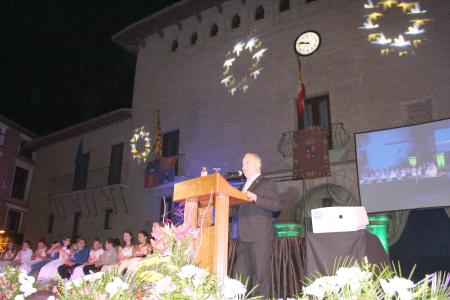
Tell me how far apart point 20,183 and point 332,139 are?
1938 centimetres

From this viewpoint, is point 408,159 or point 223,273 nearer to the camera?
point 223,273

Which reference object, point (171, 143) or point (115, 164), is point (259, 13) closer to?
point (171, 143)

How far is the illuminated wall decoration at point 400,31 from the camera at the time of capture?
10430mm

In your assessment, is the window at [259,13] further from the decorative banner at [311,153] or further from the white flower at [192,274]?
the white flower at [192,274]

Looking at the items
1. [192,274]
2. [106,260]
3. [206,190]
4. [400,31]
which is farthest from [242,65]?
[192,274]

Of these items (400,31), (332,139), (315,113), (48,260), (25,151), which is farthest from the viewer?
(25,151)

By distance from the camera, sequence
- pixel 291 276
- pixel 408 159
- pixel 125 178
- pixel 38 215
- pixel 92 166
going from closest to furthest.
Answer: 1. pixel 291 276
2. pixel 408 159
3. pixel 125 178
4. pixel 92 166
5. pixel 38 215

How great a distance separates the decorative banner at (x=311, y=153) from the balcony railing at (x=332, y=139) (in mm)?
352

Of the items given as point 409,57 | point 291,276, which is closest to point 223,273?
point 291,276

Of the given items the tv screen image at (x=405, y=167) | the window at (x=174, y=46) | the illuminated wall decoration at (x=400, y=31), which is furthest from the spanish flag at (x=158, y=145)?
the illuminated wall decoration at (x=400, y=31)

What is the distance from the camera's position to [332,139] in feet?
35.9

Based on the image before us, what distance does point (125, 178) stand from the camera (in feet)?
51.1

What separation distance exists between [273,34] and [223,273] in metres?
11.3

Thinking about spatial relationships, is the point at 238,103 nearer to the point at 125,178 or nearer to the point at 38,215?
the point at 125,178
